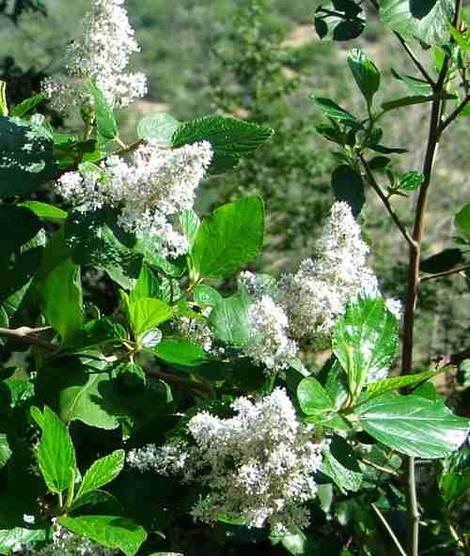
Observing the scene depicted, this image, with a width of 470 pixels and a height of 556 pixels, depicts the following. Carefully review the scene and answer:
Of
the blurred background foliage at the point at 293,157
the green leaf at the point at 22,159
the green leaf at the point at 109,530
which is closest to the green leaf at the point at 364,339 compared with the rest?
the green leaf at the point at 109,530

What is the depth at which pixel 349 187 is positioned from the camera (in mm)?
1510

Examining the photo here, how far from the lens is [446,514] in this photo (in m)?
1.61

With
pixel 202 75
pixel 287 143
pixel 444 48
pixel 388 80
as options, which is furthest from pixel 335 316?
pixel 202 75

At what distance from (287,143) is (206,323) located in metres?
3.03

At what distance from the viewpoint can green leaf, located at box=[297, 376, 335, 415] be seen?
1016 mm

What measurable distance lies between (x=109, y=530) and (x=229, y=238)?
0.34 m

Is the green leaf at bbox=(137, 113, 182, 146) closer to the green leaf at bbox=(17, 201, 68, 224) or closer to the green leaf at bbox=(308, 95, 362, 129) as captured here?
the green leaf at bbox=(17, 201, 68, 224)

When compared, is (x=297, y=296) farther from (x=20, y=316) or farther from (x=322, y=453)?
(x=20, y=316)

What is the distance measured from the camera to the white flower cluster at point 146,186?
1049mm

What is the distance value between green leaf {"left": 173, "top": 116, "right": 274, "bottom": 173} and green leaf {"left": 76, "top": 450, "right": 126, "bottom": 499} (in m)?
0.32

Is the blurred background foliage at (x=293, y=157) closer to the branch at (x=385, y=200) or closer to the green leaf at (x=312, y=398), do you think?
the branch at (x=385, y=200)

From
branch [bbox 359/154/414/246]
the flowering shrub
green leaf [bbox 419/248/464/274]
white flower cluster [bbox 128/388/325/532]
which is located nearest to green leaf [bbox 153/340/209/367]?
the flowering shrub

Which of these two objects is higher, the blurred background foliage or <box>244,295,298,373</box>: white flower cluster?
<box>244,295,298,373</box>: white flower cluster

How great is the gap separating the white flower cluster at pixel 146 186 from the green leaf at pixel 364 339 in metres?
0.19
